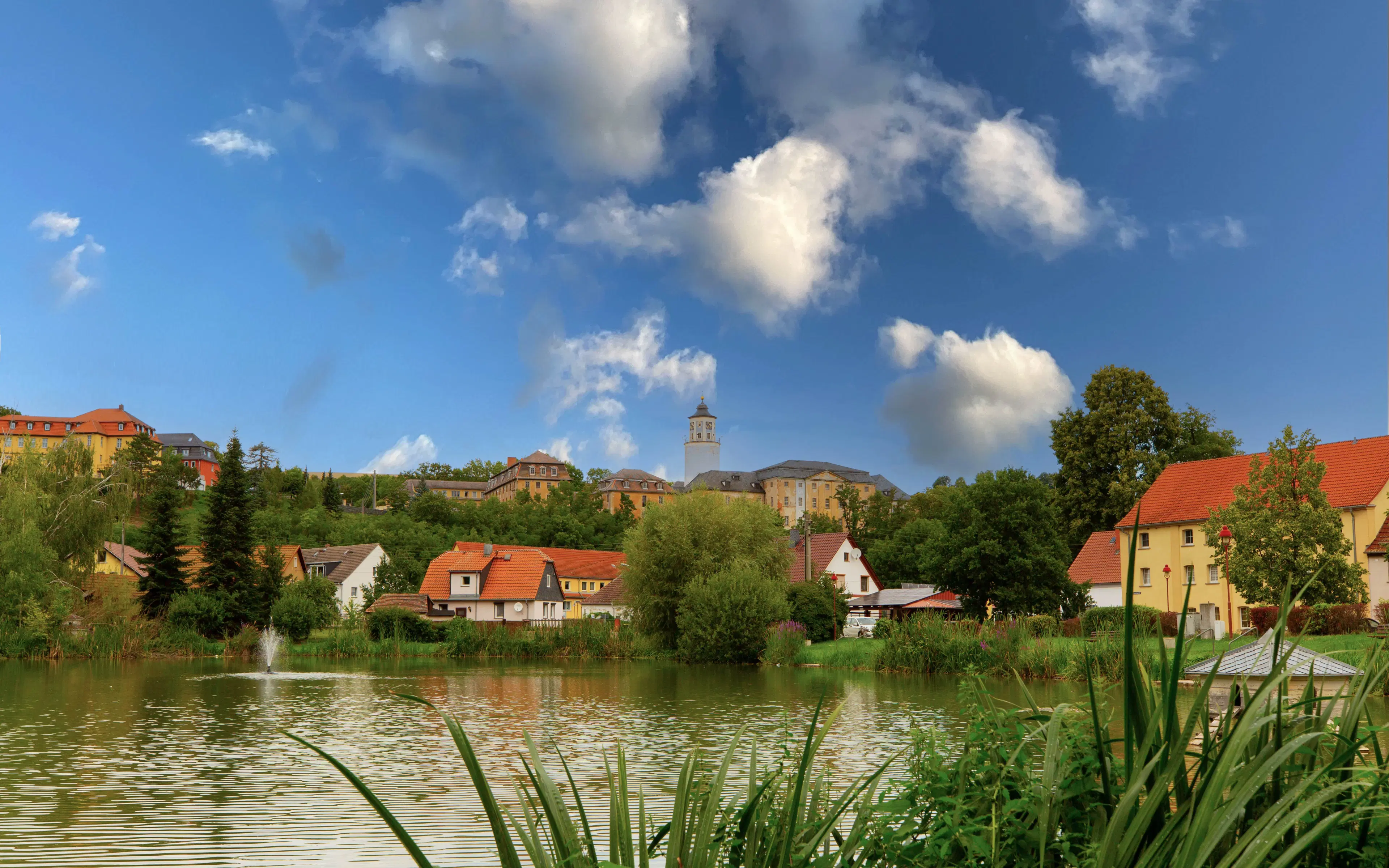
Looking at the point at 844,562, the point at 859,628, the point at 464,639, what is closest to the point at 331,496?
the point at 844,562

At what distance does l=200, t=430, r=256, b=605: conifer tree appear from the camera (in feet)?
190

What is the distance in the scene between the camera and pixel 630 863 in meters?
3.72

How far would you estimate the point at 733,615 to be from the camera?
4650cm

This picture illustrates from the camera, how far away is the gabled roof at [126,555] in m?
75.5

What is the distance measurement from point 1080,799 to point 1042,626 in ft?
123

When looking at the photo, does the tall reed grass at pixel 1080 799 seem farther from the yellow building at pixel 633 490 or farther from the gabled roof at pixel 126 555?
the yellow building at pixel 633 490

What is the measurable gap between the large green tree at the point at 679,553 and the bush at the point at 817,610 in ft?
3.39

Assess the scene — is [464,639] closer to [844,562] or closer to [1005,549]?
[1005,549]

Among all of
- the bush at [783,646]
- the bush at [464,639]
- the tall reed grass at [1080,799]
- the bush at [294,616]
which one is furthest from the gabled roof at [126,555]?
the tall reed grass at [1080,799]

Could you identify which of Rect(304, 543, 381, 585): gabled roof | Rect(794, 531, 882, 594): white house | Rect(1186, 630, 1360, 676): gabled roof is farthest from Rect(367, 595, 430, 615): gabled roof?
Rect(1186, 630, 1360, 676): gabled roof

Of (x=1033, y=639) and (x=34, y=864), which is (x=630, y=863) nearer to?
(x=34, y=864)

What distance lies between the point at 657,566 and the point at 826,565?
88.9 feet

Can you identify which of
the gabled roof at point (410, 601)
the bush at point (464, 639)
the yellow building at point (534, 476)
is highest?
the yellow building at point (534, 476)

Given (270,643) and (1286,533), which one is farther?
(270,643)
